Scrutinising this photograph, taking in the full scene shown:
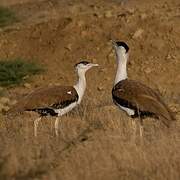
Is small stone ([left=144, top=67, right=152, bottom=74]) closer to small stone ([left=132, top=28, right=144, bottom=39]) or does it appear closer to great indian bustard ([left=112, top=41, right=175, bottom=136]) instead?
small stone ([left=132, top=28, right=144, bottom=39])

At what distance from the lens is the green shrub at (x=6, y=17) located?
26.6 meters

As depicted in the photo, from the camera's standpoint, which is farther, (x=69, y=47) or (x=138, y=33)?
(x=69, y=47)

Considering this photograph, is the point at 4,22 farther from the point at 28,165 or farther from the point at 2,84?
the point at 28,165

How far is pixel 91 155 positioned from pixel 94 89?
12.3 metres

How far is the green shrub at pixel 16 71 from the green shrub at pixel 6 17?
4203 millimetres

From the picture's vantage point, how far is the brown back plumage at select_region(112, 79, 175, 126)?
964 centimetres

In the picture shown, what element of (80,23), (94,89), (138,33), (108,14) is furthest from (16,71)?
(138,33)

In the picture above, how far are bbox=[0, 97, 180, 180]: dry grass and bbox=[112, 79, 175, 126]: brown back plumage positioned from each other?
10.1 inches

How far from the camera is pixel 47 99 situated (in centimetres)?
1058

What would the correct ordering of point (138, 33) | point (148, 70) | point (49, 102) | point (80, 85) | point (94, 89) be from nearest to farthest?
point (49, 102)
point (80, 85)
point (94, 89)
point (148, 70)
point (138, 33)

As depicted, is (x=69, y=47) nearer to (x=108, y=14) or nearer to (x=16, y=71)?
(x=16, y=71)

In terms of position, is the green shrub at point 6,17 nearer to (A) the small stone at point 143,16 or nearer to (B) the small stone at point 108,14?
(B) the small stone at point 108,14

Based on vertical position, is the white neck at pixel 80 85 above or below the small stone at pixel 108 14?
below

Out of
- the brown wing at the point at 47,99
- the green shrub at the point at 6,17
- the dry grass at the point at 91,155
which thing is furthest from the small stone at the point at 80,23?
the dry grass at the point at 91,155
